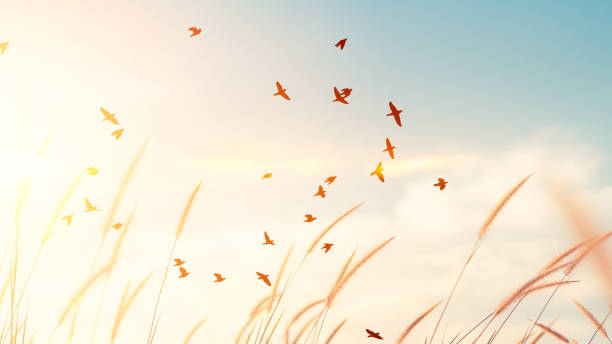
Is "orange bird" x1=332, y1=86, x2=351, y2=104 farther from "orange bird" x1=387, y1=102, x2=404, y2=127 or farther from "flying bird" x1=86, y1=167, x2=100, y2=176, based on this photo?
"flying bird" x1=86, y1=167, x2=100, y2=176

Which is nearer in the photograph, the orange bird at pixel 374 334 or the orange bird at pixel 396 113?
the orange bird at pixel 374 334

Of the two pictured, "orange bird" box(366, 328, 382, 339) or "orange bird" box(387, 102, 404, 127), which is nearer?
"orange bird" box(366, 328, 382, 339)

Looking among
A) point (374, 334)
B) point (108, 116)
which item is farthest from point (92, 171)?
point (374, 334)

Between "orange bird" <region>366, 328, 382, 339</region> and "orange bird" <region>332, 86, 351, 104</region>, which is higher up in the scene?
"orange bird" <region>332, 86, 351, 104</region>

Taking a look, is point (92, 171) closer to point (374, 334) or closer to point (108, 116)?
point (108, 116)

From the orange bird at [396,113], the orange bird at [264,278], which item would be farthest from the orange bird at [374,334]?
the orange bird at [396,113]

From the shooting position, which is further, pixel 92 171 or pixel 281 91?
pixel 281 91

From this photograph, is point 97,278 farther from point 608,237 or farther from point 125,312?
point 608,237

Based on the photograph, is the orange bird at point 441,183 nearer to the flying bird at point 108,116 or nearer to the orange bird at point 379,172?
the orange bird at point 379,172

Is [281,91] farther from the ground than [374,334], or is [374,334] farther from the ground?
[281,91]

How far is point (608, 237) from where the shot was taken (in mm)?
3443

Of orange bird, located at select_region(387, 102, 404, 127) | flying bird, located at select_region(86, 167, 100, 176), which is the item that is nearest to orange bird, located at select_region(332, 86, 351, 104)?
orange bird, located at select_region(387, 102, 404, 127)

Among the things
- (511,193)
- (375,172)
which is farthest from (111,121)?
(511,193)

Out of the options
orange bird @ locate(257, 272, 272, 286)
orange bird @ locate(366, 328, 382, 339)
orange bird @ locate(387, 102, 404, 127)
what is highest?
orange bird @ locate(387, 102, 404, 127)
